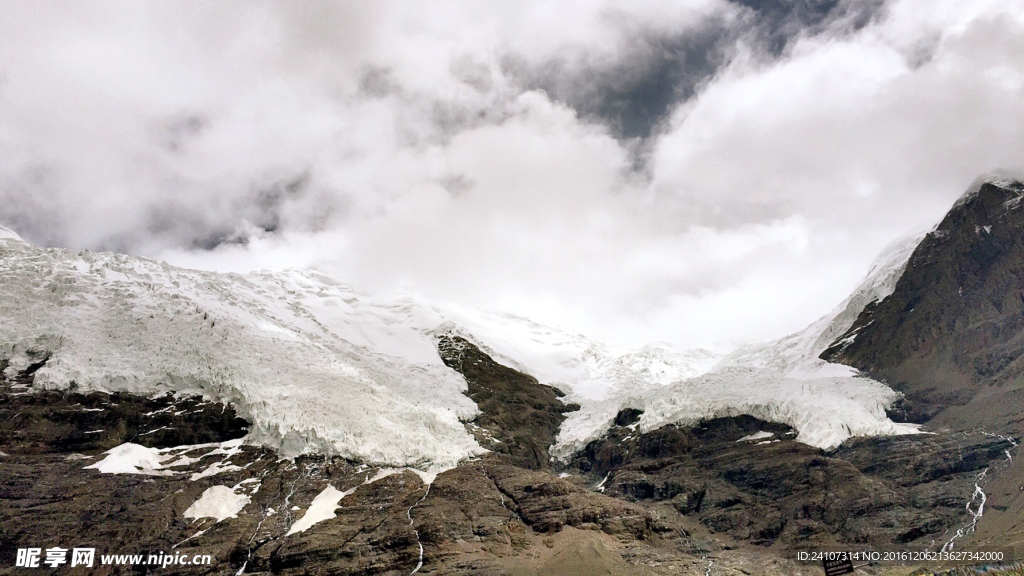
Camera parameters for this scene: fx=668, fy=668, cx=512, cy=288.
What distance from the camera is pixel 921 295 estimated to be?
160 metres

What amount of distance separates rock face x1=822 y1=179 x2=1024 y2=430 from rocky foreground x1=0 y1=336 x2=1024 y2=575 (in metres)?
14.7

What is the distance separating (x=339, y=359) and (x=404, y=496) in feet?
178

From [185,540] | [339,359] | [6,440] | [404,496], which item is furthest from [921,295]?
[6,440]

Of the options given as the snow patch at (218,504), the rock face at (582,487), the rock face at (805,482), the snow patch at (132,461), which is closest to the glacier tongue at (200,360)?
the rock face at (582,487)

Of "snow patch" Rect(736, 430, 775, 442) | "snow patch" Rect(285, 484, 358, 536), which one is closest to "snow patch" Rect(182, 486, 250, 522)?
"snow patch" Rect(285, 484, 358, 536)

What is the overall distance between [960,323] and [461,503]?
4553 inches

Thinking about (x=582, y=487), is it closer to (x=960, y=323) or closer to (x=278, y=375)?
(x=278, y=375)

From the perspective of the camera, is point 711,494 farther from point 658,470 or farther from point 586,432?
point 586,432

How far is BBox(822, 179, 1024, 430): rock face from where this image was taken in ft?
427

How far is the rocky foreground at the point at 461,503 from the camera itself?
94.9 m

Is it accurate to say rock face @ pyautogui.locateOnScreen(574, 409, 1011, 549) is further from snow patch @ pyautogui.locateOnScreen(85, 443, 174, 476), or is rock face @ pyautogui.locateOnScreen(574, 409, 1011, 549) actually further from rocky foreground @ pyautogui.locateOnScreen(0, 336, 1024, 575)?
snow patch @ pyautogui.locateOnScreen(85, 443, 174, 476)

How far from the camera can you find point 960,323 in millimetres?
146375

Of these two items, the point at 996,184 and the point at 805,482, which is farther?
the point at 996,184

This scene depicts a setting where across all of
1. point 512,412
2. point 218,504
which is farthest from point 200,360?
point 512,412
